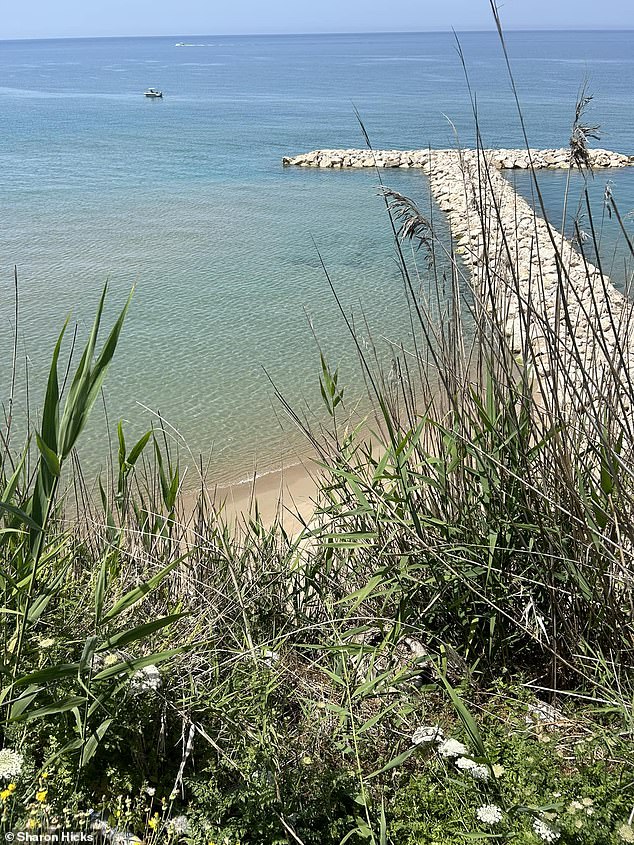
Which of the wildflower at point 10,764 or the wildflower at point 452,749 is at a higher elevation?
the wildflower at point 10,764

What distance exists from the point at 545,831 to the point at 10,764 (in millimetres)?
961

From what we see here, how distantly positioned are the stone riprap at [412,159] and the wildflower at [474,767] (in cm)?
1759

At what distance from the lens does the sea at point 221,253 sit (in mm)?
6195

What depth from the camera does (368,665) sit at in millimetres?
1844

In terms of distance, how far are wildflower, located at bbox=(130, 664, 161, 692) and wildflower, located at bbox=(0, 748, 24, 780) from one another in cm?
26

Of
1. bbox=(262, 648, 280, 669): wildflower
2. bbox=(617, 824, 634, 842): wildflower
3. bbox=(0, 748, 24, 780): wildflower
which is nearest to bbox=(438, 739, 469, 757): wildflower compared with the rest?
bbox=(617, 824, 634, 842): wildflower

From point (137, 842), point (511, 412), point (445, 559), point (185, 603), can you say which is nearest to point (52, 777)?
point (137, 842)

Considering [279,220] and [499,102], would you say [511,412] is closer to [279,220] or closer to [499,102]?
[279,220]

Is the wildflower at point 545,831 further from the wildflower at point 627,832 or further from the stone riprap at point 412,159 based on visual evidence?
the stone riprap at point 412,159

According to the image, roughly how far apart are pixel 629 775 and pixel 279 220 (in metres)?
12.2

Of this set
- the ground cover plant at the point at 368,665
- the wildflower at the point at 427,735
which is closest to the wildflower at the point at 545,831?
the ground cover plant at the point at 368,665

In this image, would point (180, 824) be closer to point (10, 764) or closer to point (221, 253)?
point (10, 764)

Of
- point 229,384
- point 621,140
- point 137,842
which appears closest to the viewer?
point 137,842

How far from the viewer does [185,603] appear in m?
2.15
